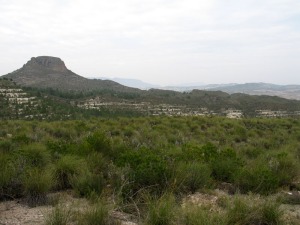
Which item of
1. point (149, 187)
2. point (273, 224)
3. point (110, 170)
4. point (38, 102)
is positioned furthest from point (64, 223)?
point (38, 102)

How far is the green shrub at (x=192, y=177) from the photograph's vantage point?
22.1 ft

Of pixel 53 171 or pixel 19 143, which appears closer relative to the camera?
pixel 53 171

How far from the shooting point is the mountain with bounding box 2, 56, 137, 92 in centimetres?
10638

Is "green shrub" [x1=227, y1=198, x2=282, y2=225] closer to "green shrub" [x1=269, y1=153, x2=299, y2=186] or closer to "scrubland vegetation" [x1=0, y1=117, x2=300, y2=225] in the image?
"scrubland vegetation" [x1=0, y1=117, x2=300, y2=225]

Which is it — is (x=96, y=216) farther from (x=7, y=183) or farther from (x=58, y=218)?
(x=7, y=183)

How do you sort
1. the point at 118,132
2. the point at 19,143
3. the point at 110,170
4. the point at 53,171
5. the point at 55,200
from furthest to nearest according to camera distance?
the point at 118,132 → the point at 19,143 → the point at 110,170 → the point at 53,171 → the point at 55,200

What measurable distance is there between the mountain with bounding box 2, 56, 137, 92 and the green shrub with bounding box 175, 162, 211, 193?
95229mm

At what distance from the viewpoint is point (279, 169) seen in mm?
8422

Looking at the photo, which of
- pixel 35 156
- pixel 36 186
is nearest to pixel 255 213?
pixel 36 186

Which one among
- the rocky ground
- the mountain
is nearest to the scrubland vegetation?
the rocky ground

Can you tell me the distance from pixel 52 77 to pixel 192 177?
11700cm

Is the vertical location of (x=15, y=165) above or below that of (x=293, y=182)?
above

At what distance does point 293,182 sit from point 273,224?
320cm

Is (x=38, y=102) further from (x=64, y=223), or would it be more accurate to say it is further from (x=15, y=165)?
(x=64, y=223)
